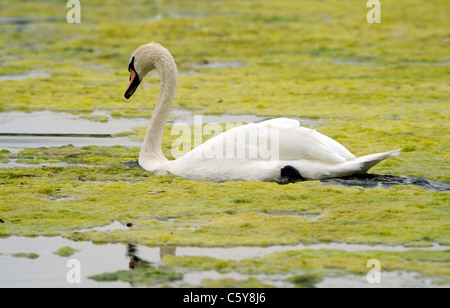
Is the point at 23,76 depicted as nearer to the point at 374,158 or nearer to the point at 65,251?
the point at 374,158

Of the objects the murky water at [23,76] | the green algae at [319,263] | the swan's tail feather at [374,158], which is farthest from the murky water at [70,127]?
the green algae at [319,263]

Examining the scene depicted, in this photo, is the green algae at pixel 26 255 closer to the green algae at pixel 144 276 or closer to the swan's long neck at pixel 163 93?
the green algae at pixel 144 276

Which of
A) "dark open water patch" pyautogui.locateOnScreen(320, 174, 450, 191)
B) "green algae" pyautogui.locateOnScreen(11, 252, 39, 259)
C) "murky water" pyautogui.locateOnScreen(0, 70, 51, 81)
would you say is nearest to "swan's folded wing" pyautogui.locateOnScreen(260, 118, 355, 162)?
"dark open water patch" pyautogui.locateOnScreen(320, 174, 450, 191)

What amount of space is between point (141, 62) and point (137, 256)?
3948 mm

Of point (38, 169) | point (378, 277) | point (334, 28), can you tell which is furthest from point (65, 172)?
point (334, 28)

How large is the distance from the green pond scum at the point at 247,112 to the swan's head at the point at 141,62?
0.83m

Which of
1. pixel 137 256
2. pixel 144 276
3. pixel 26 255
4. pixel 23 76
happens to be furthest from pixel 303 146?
pixel 23 76

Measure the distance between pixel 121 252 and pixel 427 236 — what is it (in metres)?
2.22

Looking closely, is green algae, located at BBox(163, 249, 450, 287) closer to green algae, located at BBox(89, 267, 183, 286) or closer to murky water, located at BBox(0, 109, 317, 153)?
green algae, located at BBox(89, 267, 183, 286)

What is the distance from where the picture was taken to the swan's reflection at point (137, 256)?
5.71m

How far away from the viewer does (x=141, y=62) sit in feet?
30.9

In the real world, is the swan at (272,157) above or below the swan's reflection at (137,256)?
above

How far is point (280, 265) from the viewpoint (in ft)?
18.5

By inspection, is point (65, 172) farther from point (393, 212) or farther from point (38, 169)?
point (393, 212)
